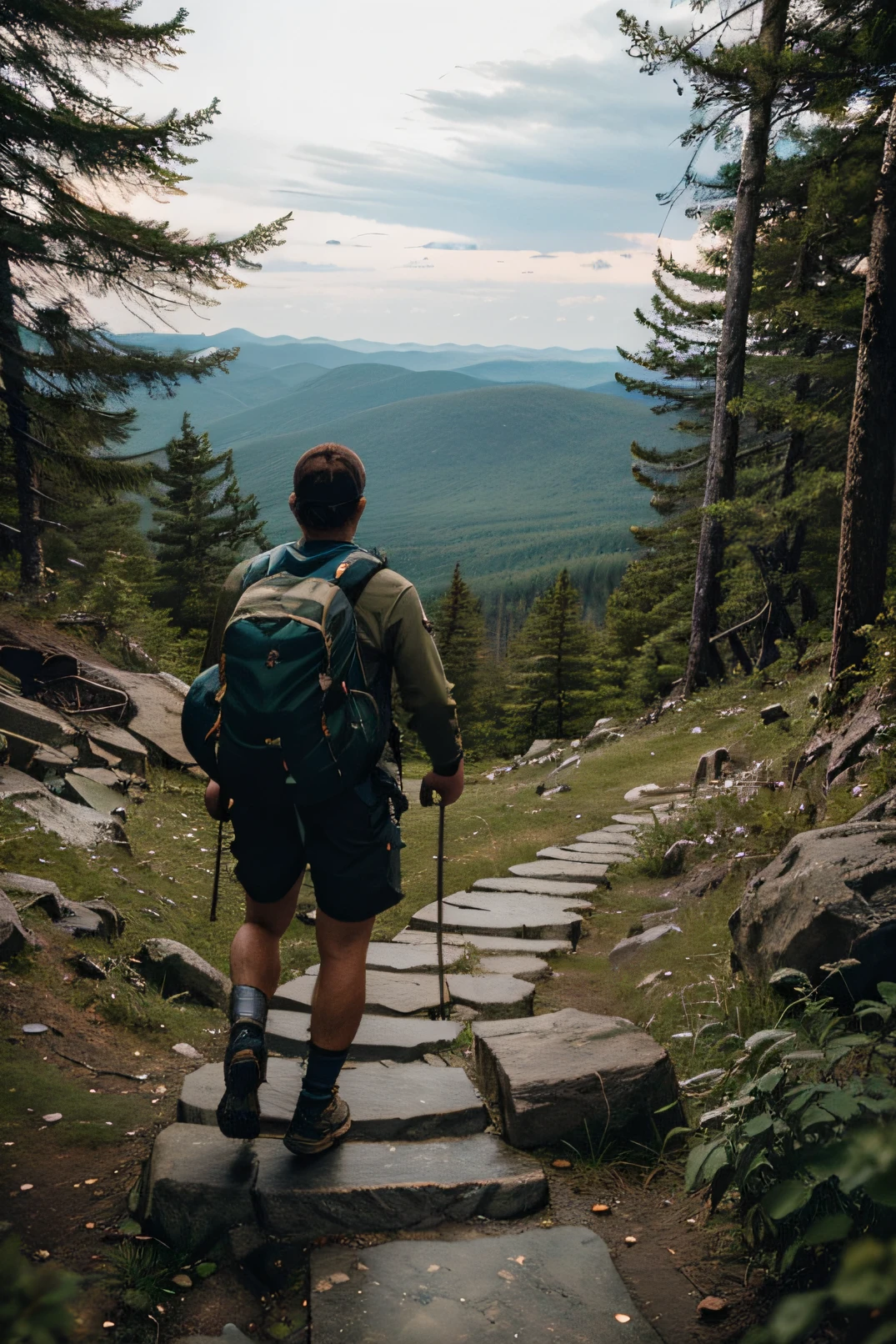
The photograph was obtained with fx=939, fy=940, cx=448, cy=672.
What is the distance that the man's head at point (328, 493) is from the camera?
2961 millimetres

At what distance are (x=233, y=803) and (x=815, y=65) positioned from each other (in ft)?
33.5

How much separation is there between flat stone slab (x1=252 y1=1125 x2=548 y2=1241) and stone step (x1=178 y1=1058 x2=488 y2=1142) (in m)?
0.15

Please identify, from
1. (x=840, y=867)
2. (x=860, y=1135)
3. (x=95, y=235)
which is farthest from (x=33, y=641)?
(x=860, y=1135)

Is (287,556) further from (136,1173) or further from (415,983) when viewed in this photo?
(415,983)

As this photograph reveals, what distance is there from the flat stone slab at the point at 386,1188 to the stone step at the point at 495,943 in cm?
264

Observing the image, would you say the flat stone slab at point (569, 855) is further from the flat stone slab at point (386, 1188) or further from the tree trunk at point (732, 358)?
the tree trunk at point (732, 358)

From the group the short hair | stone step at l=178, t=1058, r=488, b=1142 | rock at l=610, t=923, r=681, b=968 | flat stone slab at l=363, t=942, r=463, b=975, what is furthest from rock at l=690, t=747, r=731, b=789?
the short hair

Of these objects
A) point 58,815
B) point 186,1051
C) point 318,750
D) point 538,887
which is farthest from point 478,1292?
point 58,815

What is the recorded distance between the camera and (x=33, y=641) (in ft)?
A: 37.2

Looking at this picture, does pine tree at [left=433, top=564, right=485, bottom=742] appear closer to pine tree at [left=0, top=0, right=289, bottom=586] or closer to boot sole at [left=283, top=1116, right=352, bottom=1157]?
pine tree at [left=0, top=0, right=289, bottom=586]

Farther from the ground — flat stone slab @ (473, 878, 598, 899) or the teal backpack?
the teal backpack

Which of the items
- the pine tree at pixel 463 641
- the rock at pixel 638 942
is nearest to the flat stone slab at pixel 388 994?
the rock at pixel 638 942

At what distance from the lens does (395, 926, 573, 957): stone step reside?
568cm

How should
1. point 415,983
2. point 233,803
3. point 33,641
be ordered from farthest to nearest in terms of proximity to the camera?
point 33,641 → point 415,983 → point 233,803
